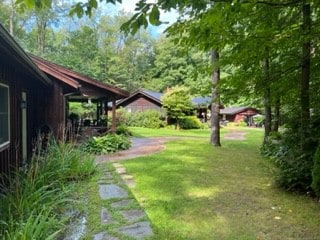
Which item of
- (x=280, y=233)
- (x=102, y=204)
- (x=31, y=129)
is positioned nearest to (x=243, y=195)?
(x=280, y=233)

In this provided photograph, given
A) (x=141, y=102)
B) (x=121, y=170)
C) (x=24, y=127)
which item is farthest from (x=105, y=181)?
(x=141, y=102)

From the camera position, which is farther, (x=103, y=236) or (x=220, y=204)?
(x=220, y=204)

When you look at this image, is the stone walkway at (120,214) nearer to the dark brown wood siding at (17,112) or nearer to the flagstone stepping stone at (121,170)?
the flagstone stepping stone at (121,170)

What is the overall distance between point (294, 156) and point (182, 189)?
2168 mm

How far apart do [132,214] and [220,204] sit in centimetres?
148

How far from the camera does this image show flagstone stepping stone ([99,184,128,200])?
575 centimetres

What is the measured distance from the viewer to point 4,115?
6.76 meters

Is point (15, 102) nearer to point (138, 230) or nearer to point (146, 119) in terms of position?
point (138, 230)

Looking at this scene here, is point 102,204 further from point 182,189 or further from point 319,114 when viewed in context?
point 319,114

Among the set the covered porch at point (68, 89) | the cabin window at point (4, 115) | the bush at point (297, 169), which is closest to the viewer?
the bush at point (297, 169)

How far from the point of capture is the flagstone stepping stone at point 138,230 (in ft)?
13.0

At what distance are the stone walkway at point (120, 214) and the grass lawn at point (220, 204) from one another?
0.16m

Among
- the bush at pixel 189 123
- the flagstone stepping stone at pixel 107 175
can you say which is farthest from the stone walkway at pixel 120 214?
the bush at pixel 189 123

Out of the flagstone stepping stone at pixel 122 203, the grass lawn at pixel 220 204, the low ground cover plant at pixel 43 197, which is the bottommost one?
the grass lawn at pixel 220 204
